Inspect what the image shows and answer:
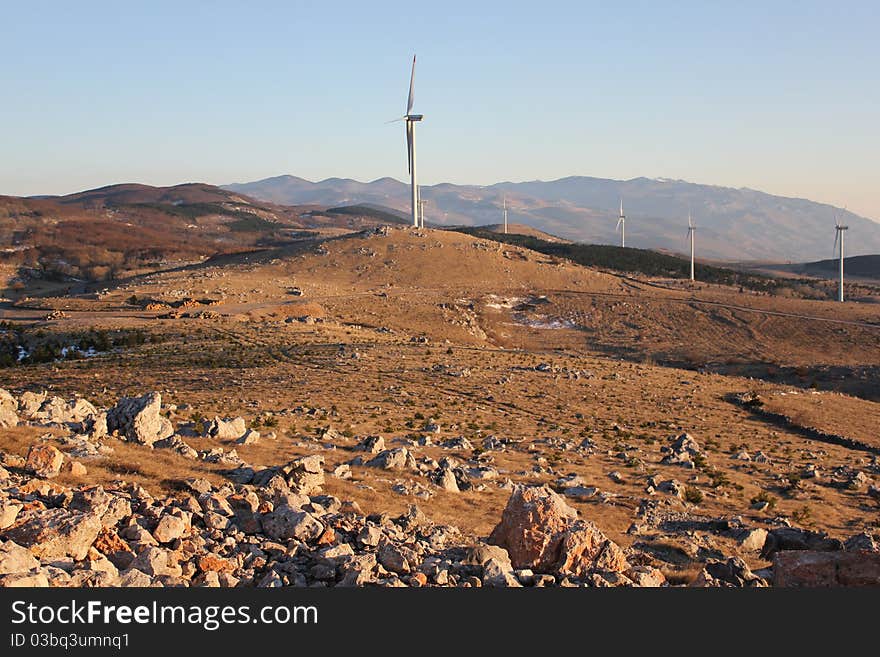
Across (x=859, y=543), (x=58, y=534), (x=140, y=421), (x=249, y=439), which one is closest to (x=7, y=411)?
(x=140, y=421)

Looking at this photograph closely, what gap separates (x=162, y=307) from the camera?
5819cm

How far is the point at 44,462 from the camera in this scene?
1296cm

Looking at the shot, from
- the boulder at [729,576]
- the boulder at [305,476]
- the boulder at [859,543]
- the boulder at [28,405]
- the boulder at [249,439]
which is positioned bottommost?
the boulder at [859,543]

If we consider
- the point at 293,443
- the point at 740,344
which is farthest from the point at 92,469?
the point at 740,344

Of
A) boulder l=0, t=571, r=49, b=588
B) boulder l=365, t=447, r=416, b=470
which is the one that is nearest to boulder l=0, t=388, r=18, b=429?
boulder l=365, t=447, r=416, b=470

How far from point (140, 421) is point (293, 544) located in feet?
25.5

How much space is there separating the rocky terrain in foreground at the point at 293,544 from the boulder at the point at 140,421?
81.1 inches

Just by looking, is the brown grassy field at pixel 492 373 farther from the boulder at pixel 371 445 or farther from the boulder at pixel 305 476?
the boulder at pixel 305 476

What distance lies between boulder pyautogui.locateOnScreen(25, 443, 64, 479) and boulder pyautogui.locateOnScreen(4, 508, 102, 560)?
10.3 ft

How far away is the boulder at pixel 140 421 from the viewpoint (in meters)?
17.2

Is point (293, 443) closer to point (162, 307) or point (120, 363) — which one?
point (120, 363)

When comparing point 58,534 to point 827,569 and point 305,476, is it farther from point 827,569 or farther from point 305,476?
point 827,569

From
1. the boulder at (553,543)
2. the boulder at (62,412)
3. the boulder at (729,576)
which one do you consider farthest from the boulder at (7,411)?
the boulder at (729,576)

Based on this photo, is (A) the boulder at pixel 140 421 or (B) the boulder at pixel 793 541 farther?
(A) the boulder at pixel 140 421
